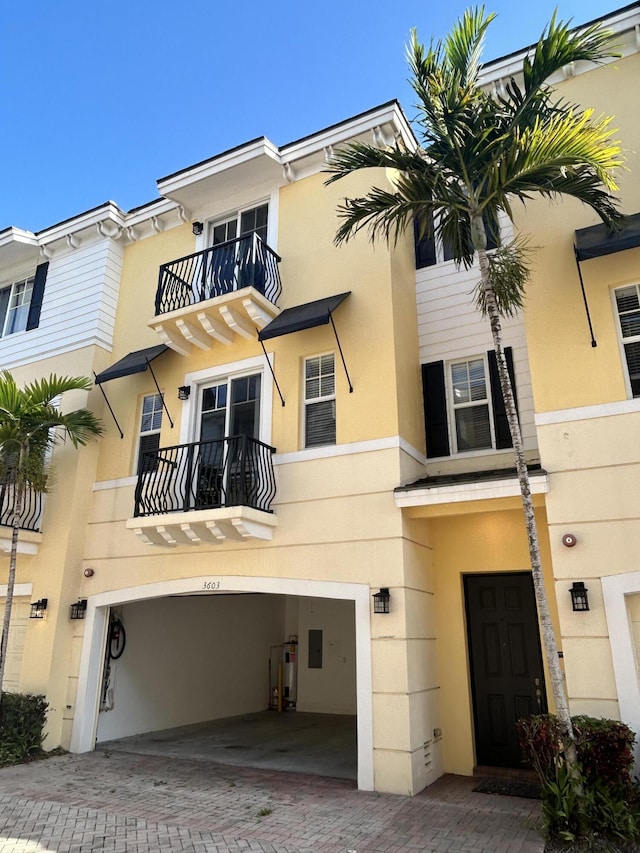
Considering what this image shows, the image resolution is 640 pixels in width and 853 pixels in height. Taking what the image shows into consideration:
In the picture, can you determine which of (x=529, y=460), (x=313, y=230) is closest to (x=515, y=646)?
(x=529, y=460)

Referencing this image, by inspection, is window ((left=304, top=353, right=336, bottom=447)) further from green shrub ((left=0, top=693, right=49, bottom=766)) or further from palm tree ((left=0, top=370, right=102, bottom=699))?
green shrub ((left=0, top=693, right=49, bottom=766))

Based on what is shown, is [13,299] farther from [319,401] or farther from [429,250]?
[429,250]

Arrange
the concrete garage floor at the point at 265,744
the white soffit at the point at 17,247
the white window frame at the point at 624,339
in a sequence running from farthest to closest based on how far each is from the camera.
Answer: the white soffit at the point at 17,247 → the concrete garage floor at the point at 265,744 → the white window frame at the point at 624,339

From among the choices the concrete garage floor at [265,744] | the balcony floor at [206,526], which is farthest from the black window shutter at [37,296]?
the concrete garage floor at [265,744]

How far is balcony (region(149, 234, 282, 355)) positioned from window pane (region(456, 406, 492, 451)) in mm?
3642

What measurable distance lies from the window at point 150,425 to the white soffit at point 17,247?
5029 mm

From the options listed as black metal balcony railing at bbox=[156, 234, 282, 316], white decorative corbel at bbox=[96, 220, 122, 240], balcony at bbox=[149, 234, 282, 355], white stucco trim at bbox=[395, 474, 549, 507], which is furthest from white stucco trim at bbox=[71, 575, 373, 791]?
white decorative corbel at bbox=[96, 220, 122, 240]

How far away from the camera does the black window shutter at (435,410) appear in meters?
9.84

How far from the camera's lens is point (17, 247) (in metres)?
13.6

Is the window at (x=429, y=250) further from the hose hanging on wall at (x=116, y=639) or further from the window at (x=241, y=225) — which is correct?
the hose hanging on wall at (x=116, y=639)

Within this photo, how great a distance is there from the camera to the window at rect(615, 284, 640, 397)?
7867mm

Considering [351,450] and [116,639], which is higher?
[351,450]

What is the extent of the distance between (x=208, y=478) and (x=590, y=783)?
250 inches

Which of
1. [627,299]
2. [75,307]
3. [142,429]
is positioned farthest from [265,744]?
[627,299]
